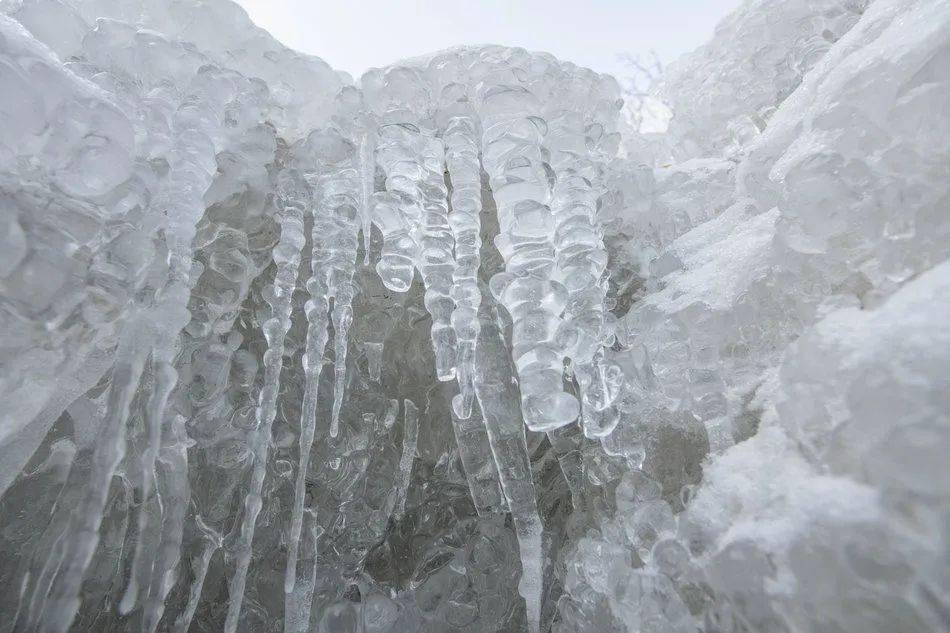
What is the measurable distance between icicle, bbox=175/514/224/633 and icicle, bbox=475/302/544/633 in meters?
1.01

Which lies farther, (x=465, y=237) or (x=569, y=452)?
(x=569, y=452)

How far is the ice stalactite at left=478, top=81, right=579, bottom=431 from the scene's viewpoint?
1394mm

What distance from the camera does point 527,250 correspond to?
1685 millimetres

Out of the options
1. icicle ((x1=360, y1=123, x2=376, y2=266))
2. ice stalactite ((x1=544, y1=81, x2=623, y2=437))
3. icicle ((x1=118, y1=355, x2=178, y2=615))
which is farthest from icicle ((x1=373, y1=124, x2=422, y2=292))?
icicle ((x1=118, y1=355, x2=178, y2=615))

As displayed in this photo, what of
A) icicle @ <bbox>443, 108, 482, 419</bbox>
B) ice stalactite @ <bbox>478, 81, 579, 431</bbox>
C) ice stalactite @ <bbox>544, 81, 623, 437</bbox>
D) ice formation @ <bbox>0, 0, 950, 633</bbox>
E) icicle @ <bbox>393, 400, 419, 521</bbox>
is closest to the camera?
ice formation @ <bbox>0, 0, 950, 633</bbox>

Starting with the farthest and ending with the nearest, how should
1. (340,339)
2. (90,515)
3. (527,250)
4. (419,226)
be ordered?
1. (419,226)
2. (340,339)
3. (527,250)
4. (90,515)

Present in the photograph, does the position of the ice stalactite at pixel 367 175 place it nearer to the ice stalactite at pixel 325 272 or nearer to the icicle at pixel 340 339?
the ice stalactite at pixel 325 272

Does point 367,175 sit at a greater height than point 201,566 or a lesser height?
greater

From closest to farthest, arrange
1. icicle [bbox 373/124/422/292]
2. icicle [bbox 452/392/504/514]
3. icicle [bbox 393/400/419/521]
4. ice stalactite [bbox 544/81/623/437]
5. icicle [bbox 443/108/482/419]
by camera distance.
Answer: ice stalactite [bbox 544/81/623/437], icicle [bbox 443/108/482/419], icicle [bbox 373/124/422/292], icicle [bbox 452/392/504/514], icicle [bbox 393/400/419/521]

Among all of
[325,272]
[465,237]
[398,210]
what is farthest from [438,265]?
[325,272]

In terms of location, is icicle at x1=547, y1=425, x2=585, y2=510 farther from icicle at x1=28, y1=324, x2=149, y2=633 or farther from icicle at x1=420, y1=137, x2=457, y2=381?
icicle at x1=28, y1=324, x2=149, y2=633

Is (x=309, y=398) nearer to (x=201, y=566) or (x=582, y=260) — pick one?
(x=201, y=566)

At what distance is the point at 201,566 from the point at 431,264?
1.27 meters

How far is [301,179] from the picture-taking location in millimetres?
2135
